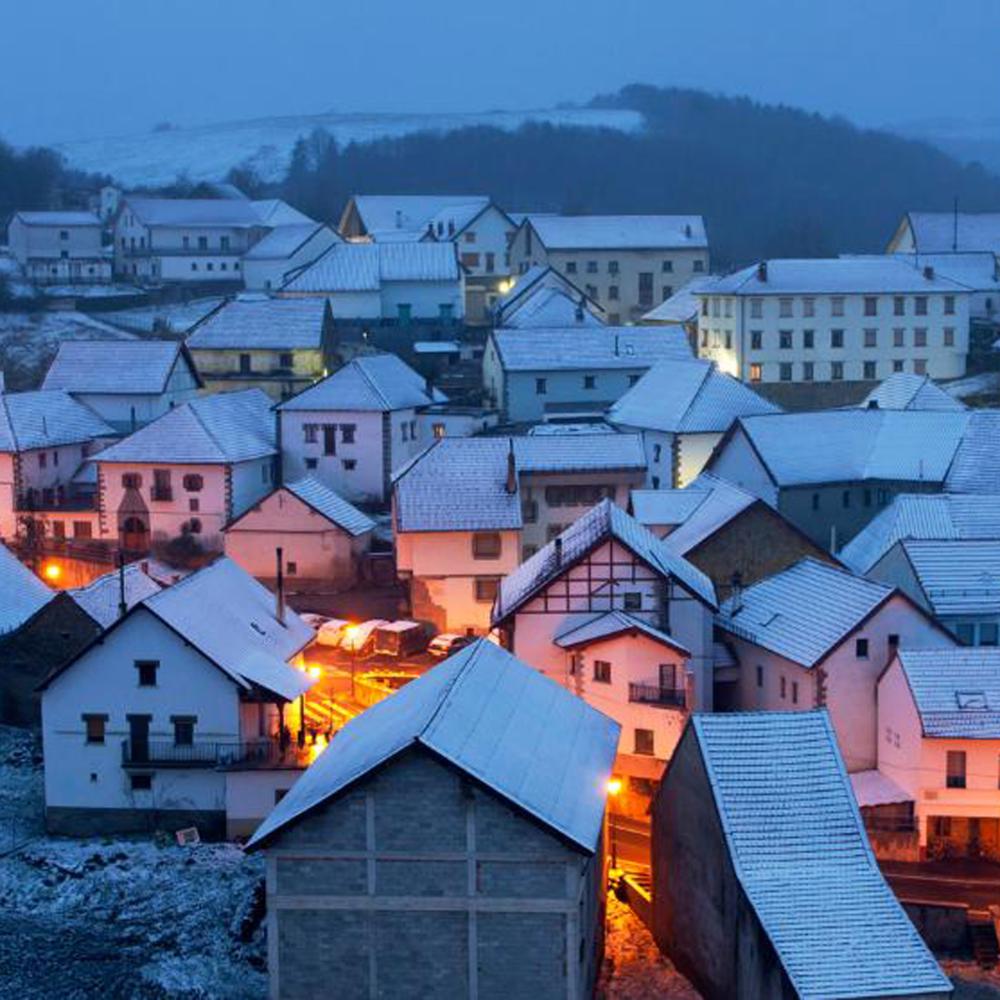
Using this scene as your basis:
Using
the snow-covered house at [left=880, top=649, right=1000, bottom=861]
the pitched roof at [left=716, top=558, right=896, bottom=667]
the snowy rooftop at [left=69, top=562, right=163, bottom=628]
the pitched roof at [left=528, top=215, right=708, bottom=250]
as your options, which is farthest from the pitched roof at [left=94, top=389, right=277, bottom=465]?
the pitched roof at [left=528, top=215, right=708, bottom=250]

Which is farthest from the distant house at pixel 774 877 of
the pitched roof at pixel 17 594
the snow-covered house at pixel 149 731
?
the pitched roof at pixel 17 594

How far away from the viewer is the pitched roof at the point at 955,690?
31719 millimetres

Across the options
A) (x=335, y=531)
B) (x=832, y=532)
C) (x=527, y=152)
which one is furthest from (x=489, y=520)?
(x=527, y=152)

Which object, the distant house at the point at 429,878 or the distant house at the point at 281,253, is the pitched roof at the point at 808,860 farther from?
the distant house at the point at 281,253

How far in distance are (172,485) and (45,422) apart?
6066 mm

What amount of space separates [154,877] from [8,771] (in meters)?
7.08

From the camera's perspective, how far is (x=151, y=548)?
5119cm

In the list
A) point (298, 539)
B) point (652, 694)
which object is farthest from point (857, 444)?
point (652, 694)

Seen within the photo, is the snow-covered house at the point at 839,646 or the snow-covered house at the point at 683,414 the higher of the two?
the snow-covered house at the point at 683,414

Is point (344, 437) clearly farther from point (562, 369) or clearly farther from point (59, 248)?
point (59, 248)

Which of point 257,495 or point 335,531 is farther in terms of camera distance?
point 257,495

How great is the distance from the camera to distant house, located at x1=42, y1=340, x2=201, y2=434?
58.3m

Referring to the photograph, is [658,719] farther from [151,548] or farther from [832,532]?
[151,548]

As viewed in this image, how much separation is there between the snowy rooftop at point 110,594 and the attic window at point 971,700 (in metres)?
→ 16.6
